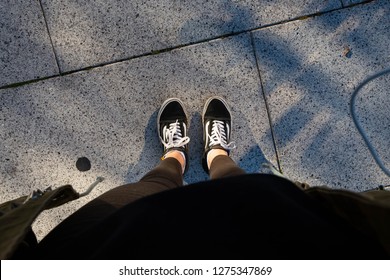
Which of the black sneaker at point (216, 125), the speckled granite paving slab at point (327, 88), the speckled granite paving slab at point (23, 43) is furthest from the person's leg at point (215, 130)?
the speckled granite paving slab at point (23, 43)

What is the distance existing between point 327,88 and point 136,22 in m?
1.34

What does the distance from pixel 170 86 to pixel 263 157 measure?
785 millimetres

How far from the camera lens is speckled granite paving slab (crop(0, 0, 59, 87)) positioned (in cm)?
221

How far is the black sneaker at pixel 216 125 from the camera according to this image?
2191mm

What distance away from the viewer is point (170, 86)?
224 cm

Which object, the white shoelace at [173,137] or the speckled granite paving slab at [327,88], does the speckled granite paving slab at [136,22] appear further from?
the white shoelace at [173,137]

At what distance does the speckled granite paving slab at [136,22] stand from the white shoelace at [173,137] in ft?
1.74

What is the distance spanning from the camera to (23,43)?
2.22 meters

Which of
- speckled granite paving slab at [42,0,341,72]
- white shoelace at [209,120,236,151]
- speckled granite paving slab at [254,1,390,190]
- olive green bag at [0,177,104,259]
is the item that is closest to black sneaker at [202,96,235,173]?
white shoelace at [209,120,236,151]

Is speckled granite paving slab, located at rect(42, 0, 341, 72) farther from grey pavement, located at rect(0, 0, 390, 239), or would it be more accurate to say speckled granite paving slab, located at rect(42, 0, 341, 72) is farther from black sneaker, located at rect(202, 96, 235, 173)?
black sneaker, located at rect(202, 96, 235, 173)
